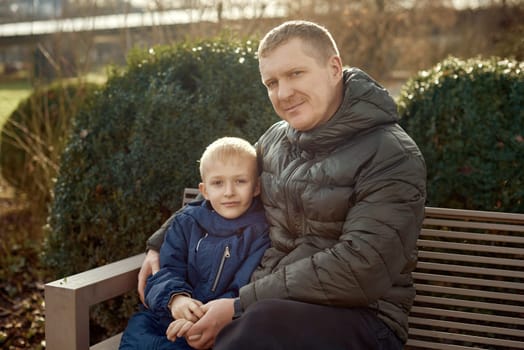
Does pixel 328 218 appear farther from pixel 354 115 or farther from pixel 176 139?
pixel 176 139

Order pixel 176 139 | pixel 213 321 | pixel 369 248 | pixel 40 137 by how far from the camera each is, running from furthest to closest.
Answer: pixel 40 137, pixel 176 139, pixel 213 321, pixel 369 248

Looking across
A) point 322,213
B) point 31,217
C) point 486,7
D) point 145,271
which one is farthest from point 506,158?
point 486,7

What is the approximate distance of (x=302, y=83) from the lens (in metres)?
2.75

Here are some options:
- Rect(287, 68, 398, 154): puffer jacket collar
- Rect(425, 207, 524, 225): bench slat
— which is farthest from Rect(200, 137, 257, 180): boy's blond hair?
Rect(425, 207, 524, 225): bench slat

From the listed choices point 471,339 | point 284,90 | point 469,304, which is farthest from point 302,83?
point 471,339

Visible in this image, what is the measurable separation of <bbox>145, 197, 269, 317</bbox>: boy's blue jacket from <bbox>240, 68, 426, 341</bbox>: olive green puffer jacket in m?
0.10

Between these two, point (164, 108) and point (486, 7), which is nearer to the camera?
point (164, 108)

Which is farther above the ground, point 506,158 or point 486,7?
point 486,7

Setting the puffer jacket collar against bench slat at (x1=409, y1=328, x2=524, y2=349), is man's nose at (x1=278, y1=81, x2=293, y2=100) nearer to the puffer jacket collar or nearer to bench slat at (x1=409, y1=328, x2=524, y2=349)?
the puffer jacket collar

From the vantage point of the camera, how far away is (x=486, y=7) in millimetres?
12719

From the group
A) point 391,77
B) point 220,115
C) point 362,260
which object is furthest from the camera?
point 391,77

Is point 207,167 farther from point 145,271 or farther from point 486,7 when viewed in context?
point 486,7

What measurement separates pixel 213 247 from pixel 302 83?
0.79 m

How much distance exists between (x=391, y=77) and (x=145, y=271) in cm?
909
